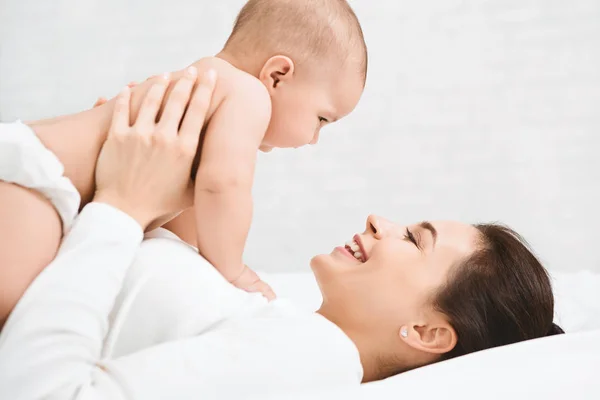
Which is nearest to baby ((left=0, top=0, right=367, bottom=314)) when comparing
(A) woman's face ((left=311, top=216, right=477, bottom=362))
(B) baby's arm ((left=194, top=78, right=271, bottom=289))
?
(B) baby's arm ((left=194, top=78, right=271, bottom=289))

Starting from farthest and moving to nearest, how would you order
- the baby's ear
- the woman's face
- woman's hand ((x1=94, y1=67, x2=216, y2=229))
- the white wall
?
the white wall, the baby's ear, the woman's face, woman's hand ((x1=94, y1=67, x2=216, y2=229))

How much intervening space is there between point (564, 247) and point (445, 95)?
719 millimetres

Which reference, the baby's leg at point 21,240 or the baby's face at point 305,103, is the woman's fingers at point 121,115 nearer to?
the baby's leg at point 21,240

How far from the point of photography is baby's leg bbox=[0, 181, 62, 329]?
0.87 meters

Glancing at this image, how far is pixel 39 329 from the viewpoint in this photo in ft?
2.60

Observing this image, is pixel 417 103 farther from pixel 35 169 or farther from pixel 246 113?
pixel 35 169

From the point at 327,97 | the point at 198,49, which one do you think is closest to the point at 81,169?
the point at 327,97

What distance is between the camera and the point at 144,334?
3.14 feet

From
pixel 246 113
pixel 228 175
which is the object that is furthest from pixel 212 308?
pixel 246 113

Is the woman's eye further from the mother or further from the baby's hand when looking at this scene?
the baby's hand

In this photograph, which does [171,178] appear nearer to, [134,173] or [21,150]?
[134,173]

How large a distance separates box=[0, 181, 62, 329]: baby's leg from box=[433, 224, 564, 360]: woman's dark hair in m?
0.64

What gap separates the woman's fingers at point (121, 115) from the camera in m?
1.03

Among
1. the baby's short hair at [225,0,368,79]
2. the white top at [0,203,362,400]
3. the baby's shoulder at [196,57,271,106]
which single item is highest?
the baby's short hair at [225,0,368,79]
